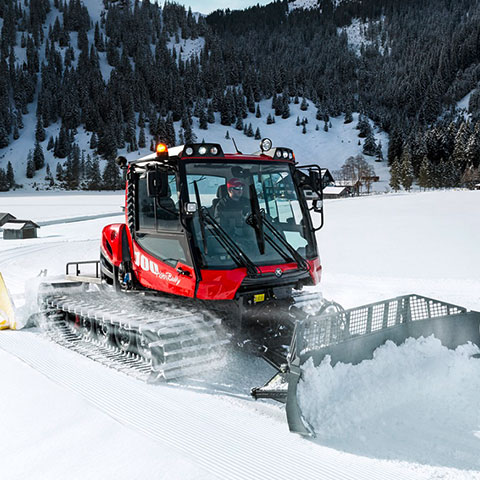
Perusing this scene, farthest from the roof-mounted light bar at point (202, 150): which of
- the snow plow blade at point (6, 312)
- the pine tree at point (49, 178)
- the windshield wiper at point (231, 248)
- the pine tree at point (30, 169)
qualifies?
the pine tree at point (30, 169)

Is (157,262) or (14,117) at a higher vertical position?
(14,117)

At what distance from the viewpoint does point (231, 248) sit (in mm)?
5027

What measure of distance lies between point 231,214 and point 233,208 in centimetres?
8

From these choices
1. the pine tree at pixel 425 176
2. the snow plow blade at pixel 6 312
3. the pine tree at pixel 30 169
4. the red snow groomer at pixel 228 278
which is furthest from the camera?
the pine tree at pixel 30 169

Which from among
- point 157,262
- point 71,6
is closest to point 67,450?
point 157,262

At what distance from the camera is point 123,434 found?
3.88m

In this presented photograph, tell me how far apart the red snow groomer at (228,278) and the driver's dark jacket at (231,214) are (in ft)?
0.04

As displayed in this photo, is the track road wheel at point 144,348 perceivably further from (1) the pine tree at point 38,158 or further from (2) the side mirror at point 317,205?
(1) the pine tree at point 38,158

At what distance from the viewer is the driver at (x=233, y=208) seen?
16.8ft

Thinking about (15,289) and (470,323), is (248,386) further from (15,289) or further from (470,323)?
(15,289)

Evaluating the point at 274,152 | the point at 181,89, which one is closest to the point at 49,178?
the point at 181,89

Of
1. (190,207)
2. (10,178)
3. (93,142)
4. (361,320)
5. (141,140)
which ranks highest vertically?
(141,140)

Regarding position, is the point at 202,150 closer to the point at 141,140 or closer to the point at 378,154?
the point at 141,140

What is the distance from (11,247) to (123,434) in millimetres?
15501
